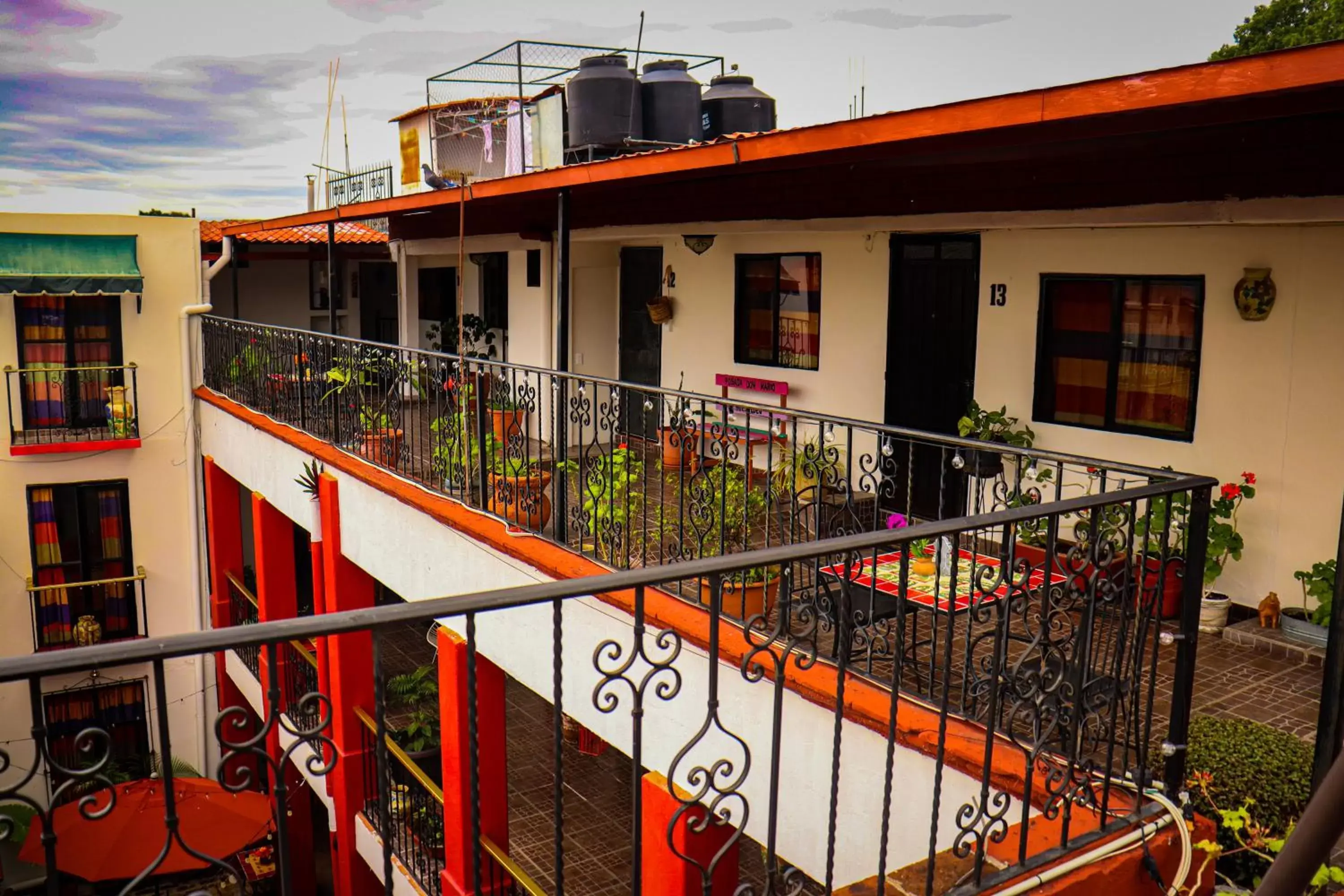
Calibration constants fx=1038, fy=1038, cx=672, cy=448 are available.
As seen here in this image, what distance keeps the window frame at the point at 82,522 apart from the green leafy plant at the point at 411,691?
6120 mm

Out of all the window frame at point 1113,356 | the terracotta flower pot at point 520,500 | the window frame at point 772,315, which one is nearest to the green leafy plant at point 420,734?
the terracotta flower pot at point 520,500

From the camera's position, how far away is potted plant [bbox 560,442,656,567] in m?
6.64

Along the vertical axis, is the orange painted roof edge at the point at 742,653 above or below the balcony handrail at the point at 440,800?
above

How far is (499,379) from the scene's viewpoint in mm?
8117

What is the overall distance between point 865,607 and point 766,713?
0.76 meters

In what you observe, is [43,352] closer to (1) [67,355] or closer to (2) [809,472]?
(1) [67,355]

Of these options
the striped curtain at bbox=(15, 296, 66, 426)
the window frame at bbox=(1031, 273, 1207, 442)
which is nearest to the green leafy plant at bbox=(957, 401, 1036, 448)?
the window frame at bbox=(1031, 273, 1207, 442)

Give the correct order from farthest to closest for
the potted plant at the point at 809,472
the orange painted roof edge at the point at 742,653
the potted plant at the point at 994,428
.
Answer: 1. the potted plant at the point at 994,428
2. the potted plant at the point at 809,472
3. the orange painted roof edge at the point at 742,653

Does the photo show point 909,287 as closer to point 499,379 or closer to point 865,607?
point 499,379

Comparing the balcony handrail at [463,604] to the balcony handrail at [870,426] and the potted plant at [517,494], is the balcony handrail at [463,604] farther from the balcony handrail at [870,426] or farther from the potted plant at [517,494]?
the potted plant at [517,494]

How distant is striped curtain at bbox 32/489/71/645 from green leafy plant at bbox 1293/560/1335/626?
55.0 feet

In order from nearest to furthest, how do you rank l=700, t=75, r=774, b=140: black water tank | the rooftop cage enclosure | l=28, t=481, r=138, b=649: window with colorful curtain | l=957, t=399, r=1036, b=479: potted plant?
l=957, t=399, r=1036, b=479: potted plant → l=700, t=75, r=774, b=140: black water tank → the rooftop cage enclosure → l=28, t=481, r=138, b=649: window with colorful curtain

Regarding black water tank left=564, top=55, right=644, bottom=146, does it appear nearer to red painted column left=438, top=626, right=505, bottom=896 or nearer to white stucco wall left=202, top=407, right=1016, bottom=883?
white stucco wall left=202, top=407, right=1016, bottom=883

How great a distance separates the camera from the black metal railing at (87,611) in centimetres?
1633
